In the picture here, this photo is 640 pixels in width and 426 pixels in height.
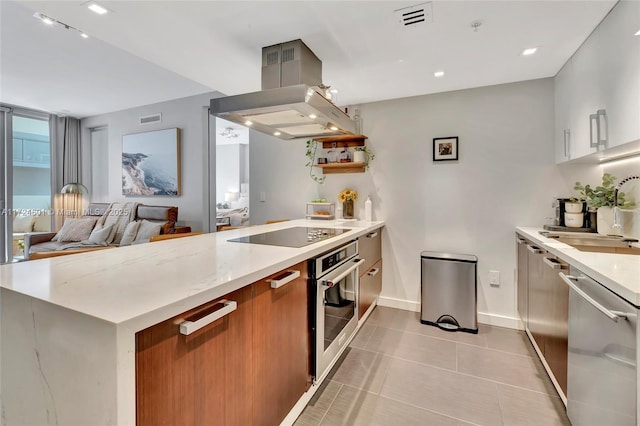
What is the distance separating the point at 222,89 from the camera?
291 centimetres

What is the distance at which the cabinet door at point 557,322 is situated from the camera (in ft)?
4.96

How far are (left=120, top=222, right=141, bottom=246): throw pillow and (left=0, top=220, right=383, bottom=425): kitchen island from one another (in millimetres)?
3171

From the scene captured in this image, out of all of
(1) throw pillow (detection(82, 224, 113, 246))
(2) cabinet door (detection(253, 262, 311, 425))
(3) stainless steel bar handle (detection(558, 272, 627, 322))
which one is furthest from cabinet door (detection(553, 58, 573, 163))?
(1) throw pillow (detection(82, 224, 113, 246))

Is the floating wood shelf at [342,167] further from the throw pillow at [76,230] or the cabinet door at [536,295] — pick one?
the throw pillow at [76,230]

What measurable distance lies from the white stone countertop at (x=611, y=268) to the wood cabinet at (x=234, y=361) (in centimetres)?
118

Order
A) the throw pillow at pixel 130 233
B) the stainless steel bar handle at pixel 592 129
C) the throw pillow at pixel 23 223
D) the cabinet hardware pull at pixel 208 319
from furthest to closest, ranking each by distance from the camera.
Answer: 1. the throw pillow at pixel 23 223
2. the throw pillow at pixel 130 233
3. the stainless steel bar handle at pixel 592 129
4. the cabinet hardware pull at pixel 208 319

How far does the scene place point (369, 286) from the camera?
2.64m

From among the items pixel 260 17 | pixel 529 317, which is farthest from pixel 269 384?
pixel 529 317

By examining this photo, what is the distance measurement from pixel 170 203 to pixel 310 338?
4.03 meters

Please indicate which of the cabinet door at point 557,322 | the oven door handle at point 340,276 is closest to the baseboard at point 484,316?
the cabinet door at point 557,322

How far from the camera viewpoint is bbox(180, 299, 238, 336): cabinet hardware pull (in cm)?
81

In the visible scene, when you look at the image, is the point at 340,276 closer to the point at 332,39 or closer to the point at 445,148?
the point at 332,39

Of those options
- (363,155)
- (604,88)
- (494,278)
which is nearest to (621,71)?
(604,88)

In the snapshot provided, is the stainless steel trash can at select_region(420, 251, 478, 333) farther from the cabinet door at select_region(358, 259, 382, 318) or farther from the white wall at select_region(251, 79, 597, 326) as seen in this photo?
the cabinet door at select_region(358, 259, 382, 318)
